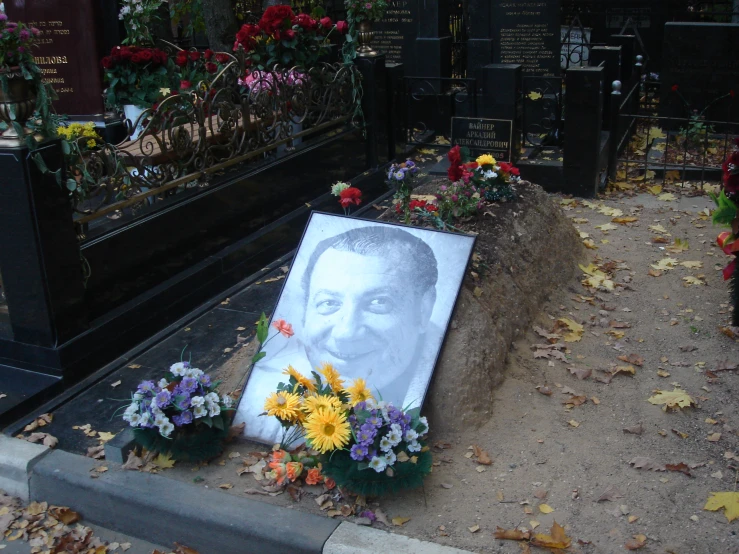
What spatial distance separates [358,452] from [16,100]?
278 cm

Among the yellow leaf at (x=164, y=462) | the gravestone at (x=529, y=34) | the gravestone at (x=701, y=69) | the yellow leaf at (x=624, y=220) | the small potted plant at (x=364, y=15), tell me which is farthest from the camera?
the gravestone at (x=529, y=34)

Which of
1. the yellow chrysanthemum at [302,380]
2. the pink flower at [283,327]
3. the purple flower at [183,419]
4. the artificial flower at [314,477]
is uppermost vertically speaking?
the pink flower at [283,327]

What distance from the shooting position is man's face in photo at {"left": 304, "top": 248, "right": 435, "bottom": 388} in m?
4.44

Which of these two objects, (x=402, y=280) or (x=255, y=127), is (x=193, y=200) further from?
(x=402, y=280)

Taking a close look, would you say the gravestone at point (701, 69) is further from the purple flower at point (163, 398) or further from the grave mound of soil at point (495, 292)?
the purple flower at point (163, 398)

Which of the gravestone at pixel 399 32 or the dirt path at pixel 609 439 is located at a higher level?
the gravestone at pixel 399 32

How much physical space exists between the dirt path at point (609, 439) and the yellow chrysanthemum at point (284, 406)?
0.67 meters

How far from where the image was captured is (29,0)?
8.84m

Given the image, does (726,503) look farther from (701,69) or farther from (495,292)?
(701,69)

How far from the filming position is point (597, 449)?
4289 millimetres

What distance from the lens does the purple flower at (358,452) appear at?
12.2ft

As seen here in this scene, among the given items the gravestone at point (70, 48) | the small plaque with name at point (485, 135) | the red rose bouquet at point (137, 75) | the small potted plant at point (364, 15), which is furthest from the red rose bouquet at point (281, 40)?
the gravestone at point (70, 48)

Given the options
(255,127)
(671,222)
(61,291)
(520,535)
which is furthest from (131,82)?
(520,535)

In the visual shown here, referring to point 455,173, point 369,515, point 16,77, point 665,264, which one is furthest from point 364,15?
point 369,515
